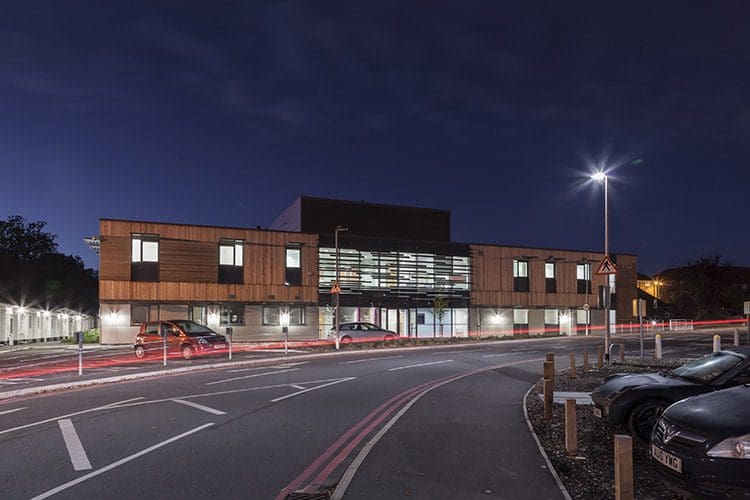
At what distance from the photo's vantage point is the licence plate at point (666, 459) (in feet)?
19.3

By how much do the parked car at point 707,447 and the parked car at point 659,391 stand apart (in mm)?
2465

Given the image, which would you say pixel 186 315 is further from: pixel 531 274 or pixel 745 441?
pixel 745 441

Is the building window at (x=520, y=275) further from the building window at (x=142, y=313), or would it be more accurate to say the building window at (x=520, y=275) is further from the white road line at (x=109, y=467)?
the white road line at (x=109, y=467)

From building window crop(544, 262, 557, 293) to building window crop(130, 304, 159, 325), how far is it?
3201 centimetres

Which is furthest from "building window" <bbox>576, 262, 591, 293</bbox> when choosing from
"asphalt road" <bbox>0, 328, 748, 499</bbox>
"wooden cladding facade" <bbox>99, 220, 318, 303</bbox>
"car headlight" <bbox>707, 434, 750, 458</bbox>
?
"car headlight" <bbox>707, 434, 750, 458</bbox>

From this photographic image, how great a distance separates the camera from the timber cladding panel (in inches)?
2013

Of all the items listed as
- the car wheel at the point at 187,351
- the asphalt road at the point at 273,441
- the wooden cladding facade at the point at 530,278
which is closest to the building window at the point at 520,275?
the wooden cladding facade at the point at 530,278

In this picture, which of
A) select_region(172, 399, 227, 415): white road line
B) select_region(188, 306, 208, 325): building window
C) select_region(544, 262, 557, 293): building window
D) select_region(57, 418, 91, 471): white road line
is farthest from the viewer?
select_region(544, 262, 557, 293): building window

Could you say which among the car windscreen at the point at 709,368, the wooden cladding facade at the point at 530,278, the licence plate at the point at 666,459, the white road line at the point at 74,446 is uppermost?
the wooden cladding facade at the point at 530,278

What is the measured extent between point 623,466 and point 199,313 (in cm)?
3870

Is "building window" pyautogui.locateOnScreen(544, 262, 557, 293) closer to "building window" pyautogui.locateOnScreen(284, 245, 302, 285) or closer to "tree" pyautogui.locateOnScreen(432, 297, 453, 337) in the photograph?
"tree" pyautogui.locateOnScreen(432, 297, 453, 337)

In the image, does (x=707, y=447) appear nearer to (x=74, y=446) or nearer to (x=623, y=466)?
(x=623, y=466)

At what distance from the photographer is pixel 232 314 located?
139 ft

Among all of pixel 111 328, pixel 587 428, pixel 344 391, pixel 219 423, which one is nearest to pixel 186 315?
pixel 111 328
